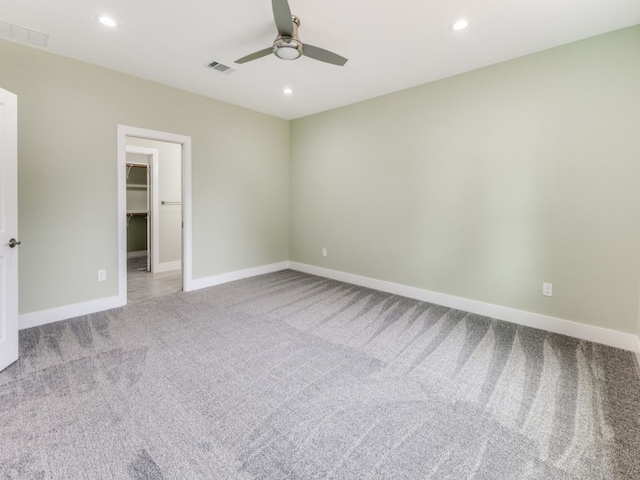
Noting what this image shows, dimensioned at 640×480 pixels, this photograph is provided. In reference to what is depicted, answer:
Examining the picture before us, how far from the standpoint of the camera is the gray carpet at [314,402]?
1476 millimetres

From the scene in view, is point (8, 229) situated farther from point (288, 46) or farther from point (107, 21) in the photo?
point (288, 46)

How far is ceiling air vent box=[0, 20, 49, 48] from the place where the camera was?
2.57 m

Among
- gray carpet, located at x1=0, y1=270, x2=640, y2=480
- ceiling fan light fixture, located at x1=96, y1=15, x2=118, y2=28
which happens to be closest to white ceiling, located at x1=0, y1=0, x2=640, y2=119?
ceiling fan light fixture, located at x1=96, y1=15, x2=118, y2=28

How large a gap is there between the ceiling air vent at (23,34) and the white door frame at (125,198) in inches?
36.8

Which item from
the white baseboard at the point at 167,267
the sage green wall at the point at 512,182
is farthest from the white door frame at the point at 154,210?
the sage green wall at the point at 512,182

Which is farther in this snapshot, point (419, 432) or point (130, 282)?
point (130, 282)

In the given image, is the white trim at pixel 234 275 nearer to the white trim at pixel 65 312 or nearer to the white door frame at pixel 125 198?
the white door frame at pixel 125 198

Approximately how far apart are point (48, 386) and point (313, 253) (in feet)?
12.4

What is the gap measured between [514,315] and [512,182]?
1.41 meters

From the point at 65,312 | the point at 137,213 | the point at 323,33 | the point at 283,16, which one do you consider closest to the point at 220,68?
the point at 323,33

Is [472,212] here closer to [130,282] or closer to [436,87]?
[436,87]

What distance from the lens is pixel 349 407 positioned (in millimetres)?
1888

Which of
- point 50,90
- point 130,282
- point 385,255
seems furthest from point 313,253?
point 50,90

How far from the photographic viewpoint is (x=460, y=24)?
249 centimetres
